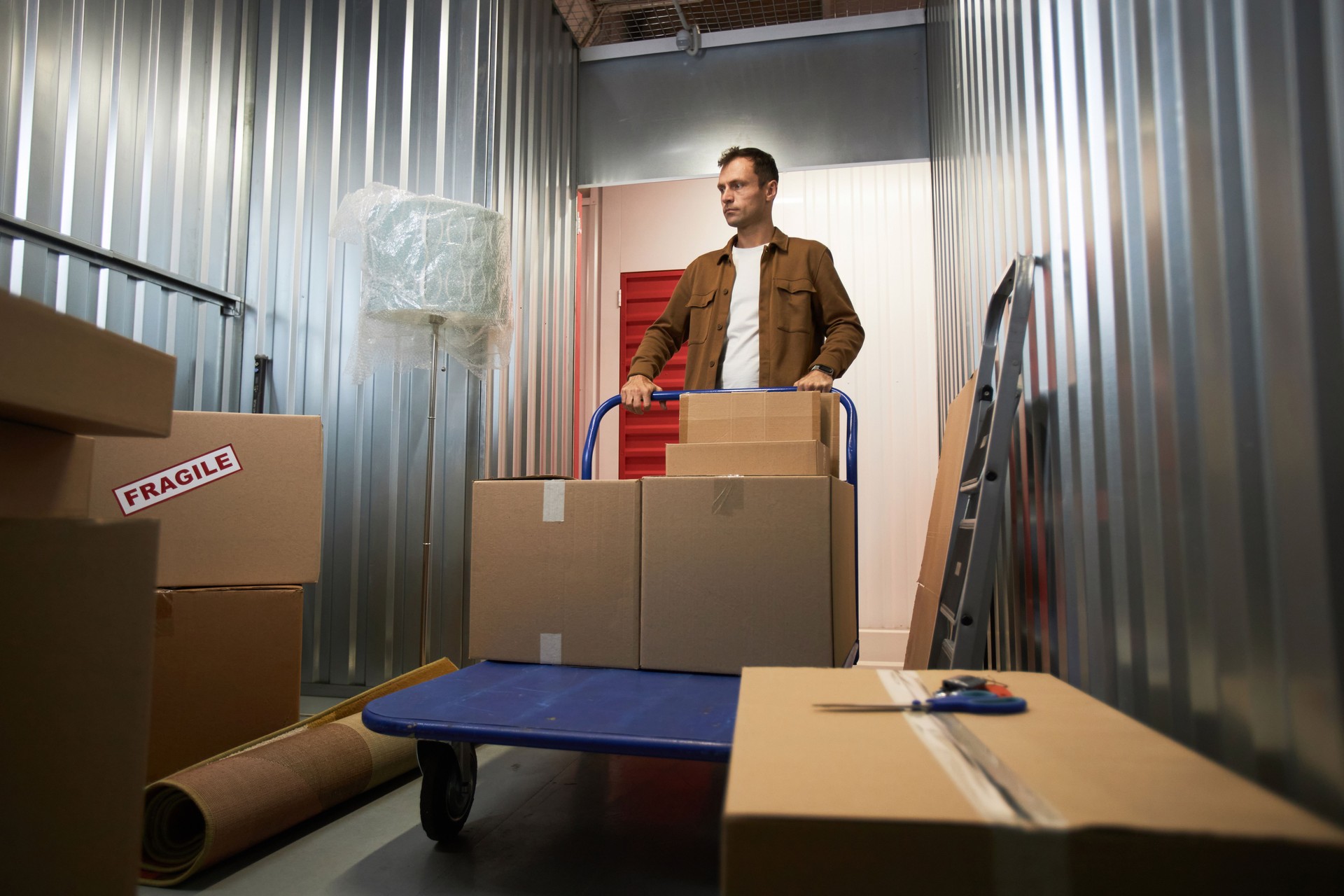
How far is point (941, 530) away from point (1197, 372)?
1.18 m

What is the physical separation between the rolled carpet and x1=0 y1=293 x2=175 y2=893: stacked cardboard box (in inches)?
24.7

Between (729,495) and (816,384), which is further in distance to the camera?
(816,384)

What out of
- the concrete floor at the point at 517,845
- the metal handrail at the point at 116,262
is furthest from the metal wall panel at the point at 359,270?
the concrete floor at the point at 517,845

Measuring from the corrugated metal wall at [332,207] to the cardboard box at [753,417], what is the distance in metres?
1.14

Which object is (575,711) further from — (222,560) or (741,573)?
(222,560)

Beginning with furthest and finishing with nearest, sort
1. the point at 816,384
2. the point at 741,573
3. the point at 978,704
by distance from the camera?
the point at 816,384 < the point at 741,573 < the point at 978,704

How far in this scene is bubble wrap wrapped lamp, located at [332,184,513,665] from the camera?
2.44 m

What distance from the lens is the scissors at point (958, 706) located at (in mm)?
796

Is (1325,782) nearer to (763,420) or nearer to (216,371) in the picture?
(763,420)

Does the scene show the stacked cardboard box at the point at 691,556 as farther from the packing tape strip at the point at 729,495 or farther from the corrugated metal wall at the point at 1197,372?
the corrugated metal wall at the point at 1197,372

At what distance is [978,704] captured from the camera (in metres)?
0.80

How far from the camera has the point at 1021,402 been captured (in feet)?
5.23

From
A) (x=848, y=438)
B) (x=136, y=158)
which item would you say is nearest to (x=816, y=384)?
(x=848, y=438)

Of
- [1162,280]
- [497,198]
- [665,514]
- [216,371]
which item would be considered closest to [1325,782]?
[1162,280]
